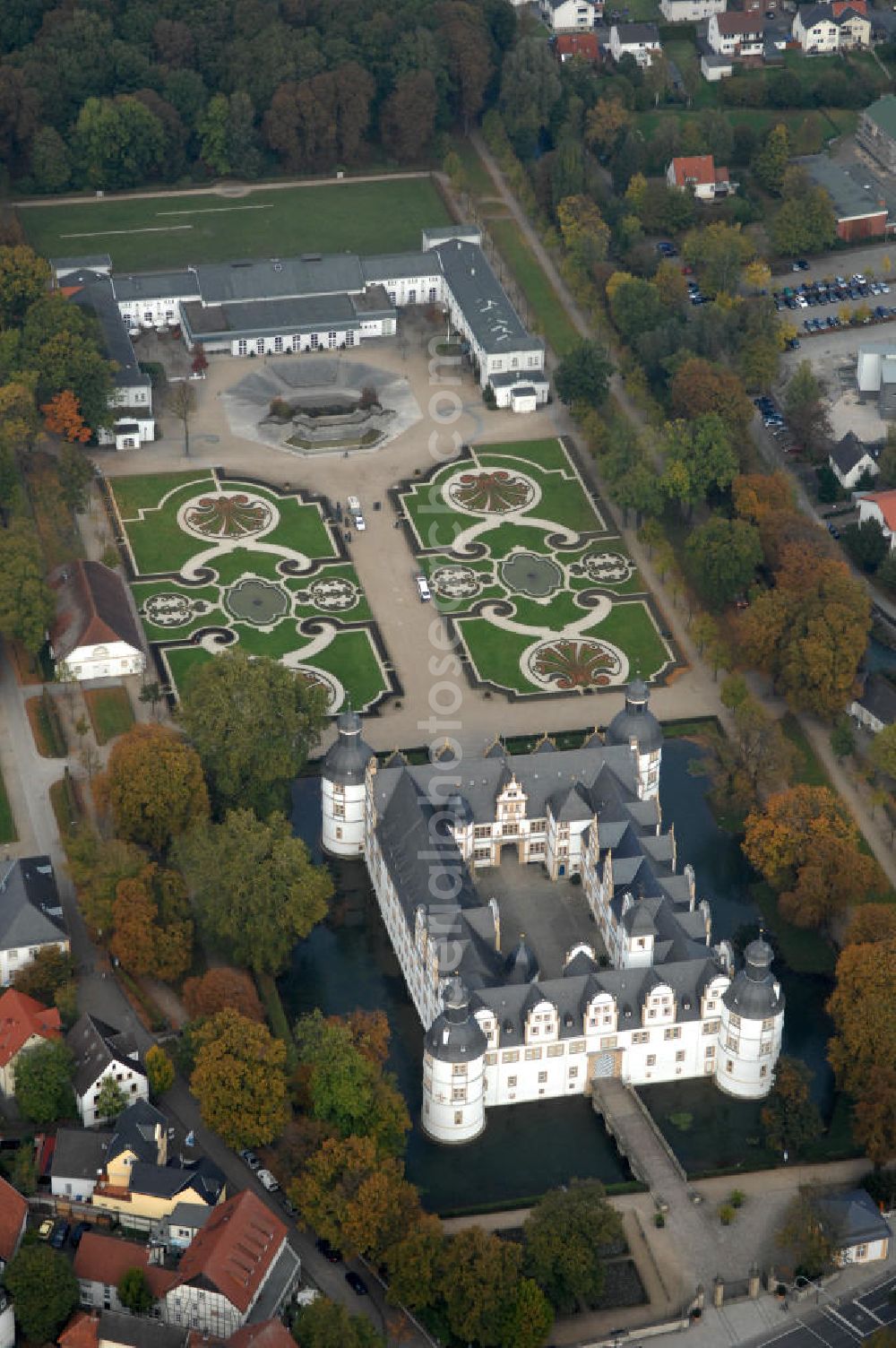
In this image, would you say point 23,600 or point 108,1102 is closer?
point 108,1102

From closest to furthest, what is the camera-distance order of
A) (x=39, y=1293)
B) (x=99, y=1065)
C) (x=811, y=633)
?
(x=39, y=1293)
(x=99, y=1065)
(x=811, y=633)

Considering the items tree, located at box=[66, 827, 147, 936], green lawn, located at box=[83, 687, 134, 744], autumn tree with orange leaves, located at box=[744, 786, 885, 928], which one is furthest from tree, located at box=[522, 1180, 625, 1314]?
green lawn, located at box=[83, 687, 134, 744]

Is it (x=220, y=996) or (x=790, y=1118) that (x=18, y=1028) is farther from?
(x=790, y=1118)

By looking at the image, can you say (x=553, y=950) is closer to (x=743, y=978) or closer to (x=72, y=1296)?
(x=743, y=978)

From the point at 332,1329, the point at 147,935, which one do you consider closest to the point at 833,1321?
the point at 332,1329

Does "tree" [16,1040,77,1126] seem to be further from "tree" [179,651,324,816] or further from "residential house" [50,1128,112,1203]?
"tree" [179,651,324,816]

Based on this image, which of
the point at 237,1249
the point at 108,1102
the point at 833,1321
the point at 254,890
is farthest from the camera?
the point at 254,890
